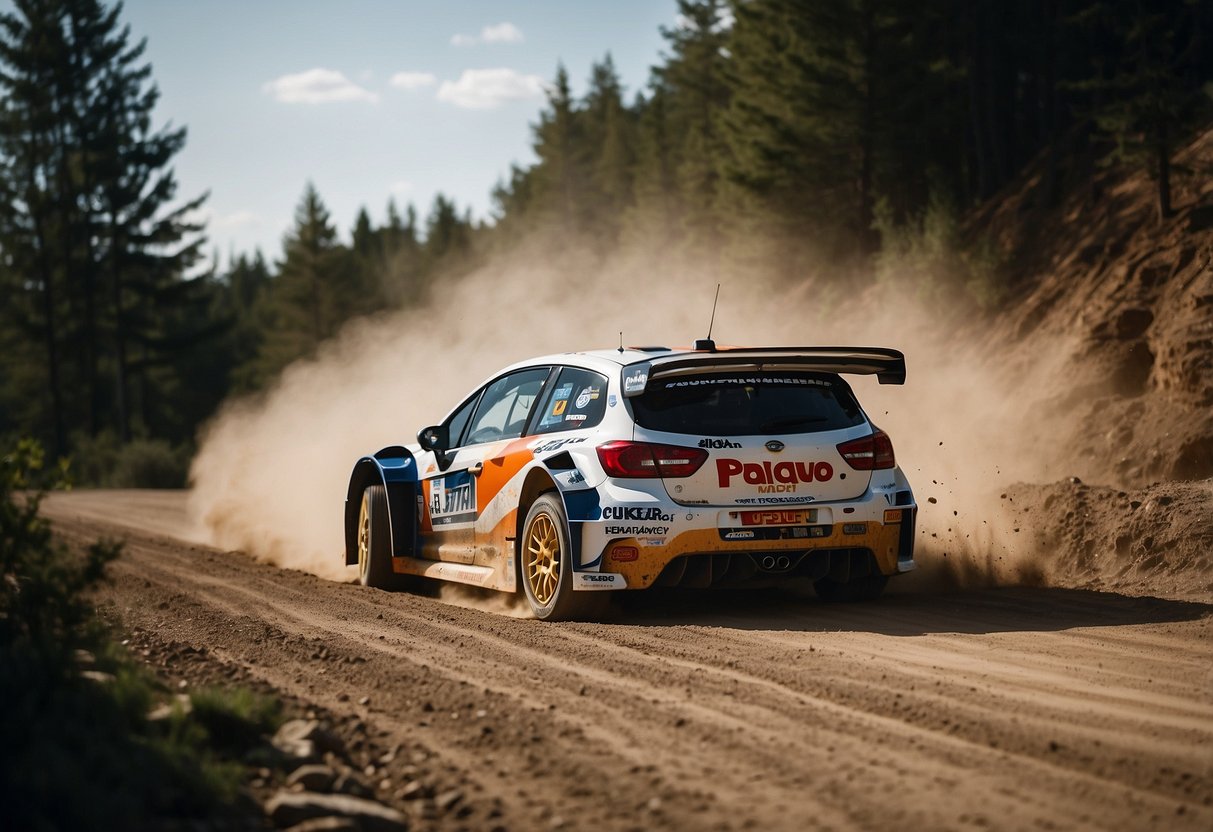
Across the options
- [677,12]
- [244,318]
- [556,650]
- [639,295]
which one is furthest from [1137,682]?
[244,318]

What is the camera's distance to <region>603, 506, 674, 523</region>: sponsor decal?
7578 mm

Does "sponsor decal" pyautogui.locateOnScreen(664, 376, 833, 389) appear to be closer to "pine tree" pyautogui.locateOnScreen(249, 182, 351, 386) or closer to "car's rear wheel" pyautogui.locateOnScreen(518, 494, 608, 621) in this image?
"car's rear wheel" pyautogui.locateOnScreen(518, 494, 608, 621)

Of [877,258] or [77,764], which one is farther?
[877,258]

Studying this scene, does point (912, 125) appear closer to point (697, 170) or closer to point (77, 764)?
point (697, 170)

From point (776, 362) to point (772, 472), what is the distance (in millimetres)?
721

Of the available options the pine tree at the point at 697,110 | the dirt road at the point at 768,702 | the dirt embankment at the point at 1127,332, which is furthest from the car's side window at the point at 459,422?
the pine tree at the point at 697,110

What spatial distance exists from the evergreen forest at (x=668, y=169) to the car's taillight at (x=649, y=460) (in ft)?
40.9

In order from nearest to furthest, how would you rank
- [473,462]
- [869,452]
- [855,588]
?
1. [869,452]
2. [855,588]
3. [473,462]

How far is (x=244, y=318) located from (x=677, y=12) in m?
51.1

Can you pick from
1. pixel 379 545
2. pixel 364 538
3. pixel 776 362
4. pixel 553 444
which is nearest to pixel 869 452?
pixel 776 362

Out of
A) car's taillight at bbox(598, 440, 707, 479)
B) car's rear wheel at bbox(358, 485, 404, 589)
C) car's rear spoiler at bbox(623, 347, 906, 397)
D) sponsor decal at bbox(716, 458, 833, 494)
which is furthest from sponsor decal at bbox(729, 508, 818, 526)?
car's rear wheel at bbox(358, 485, 404, 589)

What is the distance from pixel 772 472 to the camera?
7.83 meters

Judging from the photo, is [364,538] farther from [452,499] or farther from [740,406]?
[740,406]

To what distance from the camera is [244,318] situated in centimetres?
10581
